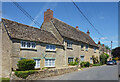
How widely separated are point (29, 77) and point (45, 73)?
2.02 m

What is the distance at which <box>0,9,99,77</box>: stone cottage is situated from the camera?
45.0 ft

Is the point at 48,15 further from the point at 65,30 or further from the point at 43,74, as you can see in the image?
the point at 43,74

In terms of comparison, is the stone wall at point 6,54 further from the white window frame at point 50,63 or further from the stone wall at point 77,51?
the stone wall at point 77,51

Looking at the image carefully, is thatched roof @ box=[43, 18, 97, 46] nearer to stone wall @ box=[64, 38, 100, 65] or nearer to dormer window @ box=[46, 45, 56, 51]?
stone wall @ box=[64, 38, 100, 65]

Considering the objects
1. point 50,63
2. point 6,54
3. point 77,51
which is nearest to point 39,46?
point 50,63

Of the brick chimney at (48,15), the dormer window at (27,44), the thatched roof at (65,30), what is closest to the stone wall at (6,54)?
the dormer window at (27,44)

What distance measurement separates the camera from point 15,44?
13.9 meters

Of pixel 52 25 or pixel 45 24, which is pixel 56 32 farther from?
pixel 45 24

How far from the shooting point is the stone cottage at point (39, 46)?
13705 mm

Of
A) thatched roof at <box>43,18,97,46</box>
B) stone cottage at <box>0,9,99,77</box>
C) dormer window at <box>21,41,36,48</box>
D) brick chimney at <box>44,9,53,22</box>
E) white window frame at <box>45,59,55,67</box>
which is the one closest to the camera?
stone cottage at <box>0,9,99,77</box>

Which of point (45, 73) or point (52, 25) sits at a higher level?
point (52, 25)

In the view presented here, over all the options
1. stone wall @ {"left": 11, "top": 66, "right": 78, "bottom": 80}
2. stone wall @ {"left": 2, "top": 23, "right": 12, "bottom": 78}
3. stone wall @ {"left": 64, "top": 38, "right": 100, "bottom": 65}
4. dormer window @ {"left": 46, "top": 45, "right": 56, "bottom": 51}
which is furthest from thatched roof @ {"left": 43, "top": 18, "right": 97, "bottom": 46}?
stone wall @ {"left": 2, "top": 23, "right": 12, "bottom": 78}

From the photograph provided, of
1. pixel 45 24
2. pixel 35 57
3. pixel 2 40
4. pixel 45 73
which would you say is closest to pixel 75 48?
pixel 45 24

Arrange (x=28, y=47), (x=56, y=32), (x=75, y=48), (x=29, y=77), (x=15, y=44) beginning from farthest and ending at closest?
(x=75, y=48), (x=56, y=32), (x=28, y=47), (x=15, y=44), (x=29, y=77)
